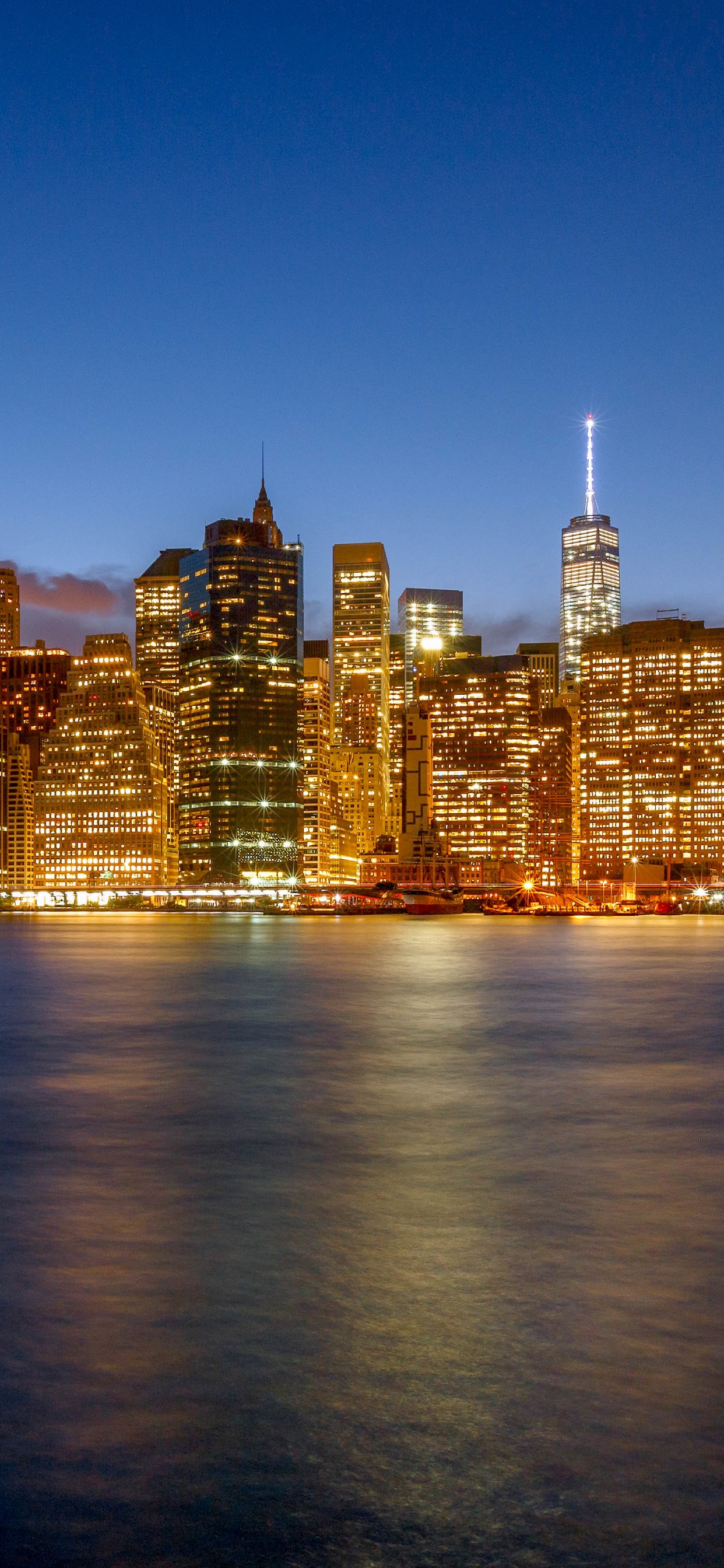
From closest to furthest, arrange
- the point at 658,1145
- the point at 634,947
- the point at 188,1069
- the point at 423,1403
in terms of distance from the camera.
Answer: the point at 423,1403
the point at 658,1145
the point at 188,1069
the point at 634,947

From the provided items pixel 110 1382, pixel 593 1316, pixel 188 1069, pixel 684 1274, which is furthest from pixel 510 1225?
pixel 188 1069

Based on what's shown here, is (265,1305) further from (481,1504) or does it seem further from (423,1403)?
(481,1504)

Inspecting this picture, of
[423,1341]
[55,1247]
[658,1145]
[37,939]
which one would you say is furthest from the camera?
[37,939]

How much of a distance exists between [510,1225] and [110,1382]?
6.32 m

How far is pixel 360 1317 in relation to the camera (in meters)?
11.0

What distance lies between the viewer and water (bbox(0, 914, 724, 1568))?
24.0 feet

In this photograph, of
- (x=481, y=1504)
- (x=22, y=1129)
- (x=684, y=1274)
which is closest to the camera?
(x=481, y=1504)

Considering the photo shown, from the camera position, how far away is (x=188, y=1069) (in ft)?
97.6

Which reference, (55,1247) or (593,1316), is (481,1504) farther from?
(55,1247)

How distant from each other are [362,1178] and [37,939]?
365 ft

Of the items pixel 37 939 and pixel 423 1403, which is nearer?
pixel 423 1403

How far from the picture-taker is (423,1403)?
888cm

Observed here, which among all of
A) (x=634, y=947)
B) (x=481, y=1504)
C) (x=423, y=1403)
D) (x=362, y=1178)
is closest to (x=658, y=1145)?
(x=362, y=1178)

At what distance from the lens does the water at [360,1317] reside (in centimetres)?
732
